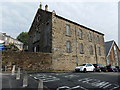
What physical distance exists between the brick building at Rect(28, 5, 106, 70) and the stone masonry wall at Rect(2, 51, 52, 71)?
4.85ft

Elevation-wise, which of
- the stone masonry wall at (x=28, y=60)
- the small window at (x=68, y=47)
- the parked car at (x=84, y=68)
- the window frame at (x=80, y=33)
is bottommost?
the parked car at (x=84, y=68)

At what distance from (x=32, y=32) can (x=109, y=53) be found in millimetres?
24044

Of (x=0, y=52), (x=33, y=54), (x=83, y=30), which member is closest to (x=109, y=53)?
(x=83, y=30)

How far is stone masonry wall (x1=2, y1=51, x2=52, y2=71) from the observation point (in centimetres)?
1670

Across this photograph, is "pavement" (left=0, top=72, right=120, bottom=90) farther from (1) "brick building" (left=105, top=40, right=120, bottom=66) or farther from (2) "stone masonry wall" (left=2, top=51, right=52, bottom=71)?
Answer: (1) "brick building" (left=105, top=40, right=120, bottom=66)

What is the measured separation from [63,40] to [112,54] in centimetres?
2260

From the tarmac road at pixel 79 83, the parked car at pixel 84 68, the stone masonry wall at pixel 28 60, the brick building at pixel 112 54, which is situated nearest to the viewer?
the tarmac road at pixel 79 83

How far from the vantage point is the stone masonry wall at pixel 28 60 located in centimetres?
1670

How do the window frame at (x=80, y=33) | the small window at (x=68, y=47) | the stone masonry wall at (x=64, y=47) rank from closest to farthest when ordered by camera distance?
the stone masonry wall at (x=64, y=47), the small window at (x=68, y=47), the window frame at (x=80, y=33)

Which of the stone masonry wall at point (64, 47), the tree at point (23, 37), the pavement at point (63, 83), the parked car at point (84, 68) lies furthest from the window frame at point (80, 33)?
the tree at point (23, 37)

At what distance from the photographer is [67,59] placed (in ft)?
72.7

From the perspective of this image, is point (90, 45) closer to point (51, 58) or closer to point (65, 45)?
point (65, 45)

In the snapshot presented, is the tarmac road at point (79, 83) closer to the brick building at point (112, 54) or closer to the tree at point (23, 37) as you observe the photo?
the brick building at point (112, 54)

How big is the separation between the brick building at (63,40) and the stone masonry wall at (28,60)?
1480mm
